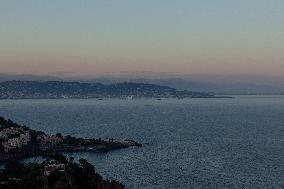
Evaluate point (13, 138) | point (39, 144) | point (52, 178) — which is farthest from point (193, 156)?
point (13, 138)

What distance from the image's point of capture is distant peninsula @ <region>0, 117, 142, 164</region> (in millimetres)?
115688

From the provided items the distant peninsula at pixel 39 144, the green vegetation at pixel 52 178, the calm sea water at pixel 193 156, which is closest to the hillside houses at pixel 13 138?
the distant peninsula at pixel 39 144

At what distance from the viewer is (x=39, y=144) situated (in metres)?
125

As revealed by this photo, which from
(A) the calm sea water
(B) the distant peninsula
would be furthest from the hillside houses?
(A) the calm sea water

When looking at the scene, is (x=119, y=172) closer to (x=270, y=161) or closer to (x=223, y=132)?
(x=270, y=161)

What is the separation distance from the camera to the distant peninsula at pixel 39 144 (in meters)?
116

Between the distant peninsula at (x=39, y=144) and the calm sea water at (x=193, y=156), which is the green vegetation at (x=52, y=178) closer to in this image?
the calm sea water at (x=193, y=156)

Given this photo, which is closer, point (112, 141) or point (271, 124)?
point (112, 141)

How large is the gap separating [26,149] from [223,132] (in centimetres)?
6533

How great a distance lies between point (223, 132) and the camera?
526 ft

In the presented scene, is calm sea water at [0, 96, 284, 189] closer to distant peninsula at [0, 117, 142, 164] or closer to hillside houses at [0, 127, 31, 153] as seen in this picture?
distant peninsula at [0, 117, 142, 164]

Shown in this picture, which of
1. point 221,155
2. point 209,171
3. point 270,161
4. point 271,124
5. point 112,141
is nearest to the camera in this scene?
point 209,171

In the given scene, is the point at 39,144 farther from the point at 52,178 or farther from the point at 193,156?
the point at 52,178

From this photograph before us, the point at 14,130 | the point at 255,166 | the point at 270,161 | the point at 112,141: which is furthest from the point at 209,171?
the point at 14,130
